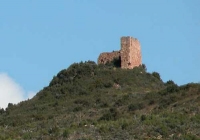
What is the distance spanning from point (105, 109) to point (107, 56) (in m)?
13.6

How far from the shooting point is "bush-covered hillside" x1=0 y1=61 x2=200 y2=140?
37.8 metres

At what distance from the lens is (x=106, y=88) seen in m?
56.0

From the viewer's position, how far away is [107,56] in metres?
61.2

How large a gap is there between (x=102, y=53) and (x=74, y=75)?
3886 mm

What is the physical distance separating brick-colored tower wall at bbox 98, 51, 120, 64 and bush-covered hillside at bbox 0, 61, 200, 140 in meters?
0.60

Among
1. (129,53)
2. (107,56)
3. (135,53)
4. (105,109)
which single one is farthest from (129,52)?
(105,109)

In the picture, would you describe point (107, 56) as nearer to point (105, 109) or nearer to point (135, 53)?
point (135, 53)

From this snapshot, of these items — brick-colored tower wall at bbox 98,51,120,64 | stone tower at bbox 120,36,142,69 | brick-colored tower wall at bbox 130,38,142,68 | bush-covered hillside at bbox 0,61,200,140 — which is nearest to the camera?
bush-covered hillside at bbox 0,61,200,140

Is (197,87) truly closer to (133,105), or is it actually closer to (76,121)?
(133,105)

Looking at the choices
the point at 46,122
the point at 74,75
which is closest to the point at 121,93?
the point at 74,75

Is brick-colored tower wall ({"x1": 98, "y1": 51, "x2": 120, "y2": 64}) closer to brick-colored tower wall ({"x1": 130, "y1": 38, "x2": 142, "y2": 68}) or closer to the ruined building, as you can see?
the ruined building

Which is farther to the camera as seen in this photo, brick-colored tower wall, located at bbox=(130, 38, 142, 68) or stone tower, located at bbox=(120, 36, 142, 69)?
brick-colored tower wall, located at bbox=(130, 38, 142, 68)

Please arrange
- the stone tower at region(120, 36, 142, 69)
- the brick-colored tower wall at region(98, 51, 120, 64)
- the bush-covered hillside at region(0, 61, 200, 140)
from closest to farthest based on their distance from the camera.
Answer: the bush-covered hillside at region(0, 61, 200, 140), the stone tower at region(120, 36, 142, 69), the brick-colored tower wall at region(98, 51, 120, 64)

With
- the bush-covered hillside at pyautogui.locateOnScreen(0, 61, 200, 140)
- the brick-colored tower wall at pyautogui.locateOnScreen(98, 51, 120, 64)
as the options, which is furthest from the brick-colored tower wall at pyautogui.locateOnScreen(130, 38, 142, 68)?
the brick-colored tower wall at pyautogui.locateOnScreen(98, 51, 120, 64)
